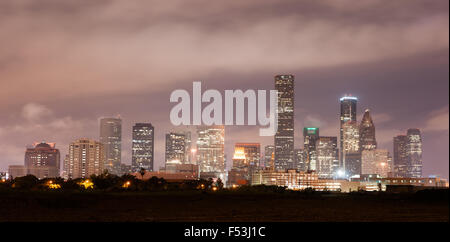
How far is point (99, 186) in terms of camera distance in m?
94.0
